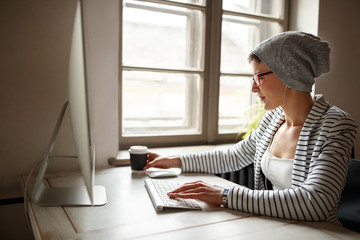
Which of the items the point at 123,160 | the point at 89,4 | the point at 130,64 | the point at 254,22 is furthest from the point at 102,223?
the point at 254,22

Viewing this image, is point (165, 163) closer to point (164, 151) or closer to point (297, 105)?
point (164, 151)

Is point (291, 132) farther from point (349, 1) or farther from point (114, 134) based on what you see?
point (349, 1)

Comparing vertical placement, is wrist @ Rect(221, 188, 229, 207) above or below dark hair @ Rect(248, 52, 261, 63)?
below

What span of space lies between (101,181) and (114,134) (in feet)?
1.30

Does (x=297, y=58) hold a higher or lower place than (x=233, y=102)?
higher

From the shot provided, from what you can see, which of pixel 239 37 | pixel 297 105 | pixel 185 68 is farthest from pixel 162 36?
pixel 297 105

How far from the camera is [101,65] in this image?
1660mm

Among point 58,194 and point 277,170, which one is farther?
point 277,170

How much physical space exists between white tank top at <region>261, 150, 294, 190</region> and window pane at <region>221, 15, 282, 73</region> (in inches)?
41.0

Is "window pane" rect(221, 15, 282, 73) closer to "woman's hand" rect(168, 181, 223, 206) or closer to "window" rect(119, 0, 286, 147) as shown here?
"window" rect(119, 0, 286, 147)

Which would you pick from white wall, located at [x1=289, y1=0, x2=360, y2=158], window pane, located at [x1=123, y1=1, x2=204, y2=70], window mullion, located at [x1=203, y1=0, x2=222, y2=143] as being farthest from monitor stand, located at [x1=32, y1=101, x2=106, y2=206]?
white wall, located at [x1=289, y1=0, x2=360, y2=158]

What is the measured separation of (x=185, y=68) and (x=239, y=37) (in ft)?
1.73

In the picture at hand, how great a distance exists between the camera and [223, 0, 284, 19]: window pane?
2300 mm

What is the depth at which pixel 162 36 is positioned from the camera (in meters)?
2.12
